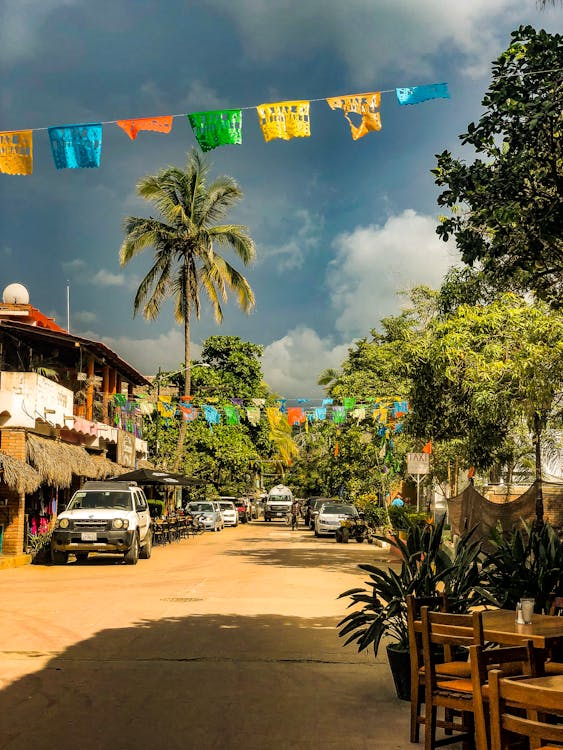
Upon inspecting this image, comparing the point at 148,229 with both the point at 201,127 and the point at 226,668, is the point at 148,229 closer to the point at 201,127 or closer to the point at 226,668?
the point at 201,127

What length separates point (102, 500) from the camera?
79.6 ft

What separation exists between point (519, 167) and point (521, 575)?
13.8ft

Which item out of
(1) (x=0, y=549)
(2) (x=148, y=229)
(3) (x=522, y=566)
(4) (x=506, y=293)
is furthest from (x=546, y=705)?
(2) (x=148, y=229)

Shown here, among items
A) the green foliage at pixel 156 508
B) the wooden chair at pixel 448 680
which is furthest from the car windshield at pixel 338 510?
the wooden chair at pixel 448 680

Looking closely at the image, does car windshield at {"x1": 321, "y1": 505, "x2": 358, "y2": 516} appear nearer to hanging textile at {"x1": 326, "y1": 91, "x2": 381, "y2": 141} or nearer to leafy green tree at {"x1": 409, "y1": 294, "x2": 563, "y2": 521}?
leafy green tree at {"x1": 409, "y1": 294, "x2": 563, "y2": 521}

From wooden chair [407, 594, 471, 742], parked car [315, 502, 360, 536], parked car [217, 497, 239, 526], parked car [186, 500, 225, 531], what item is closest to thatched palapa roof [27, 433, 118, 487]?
parked car [315, 502, 360, 536]

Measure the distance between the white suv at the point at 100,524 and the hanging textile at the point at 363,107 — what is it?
43.1 feet

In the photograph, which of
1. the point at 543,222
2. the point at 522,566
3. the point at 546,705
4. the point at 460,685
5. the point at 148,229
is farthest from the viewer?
the point at 148,229

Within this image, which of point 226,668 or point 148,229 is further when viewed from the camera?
point 148,229

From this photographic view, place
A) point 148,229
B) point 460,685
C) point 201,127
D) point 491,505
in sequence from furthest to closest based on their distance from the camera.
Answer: point 148,229
point 491,505
point 201,127
point 460,685

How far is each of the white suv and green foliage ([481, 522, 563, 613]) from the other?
15184 mm

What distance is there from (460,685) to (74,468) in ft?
73.1

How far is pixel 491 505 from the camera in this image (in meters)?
18.9

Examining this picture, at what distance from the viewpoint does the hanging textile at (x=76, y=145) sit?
539 inches
